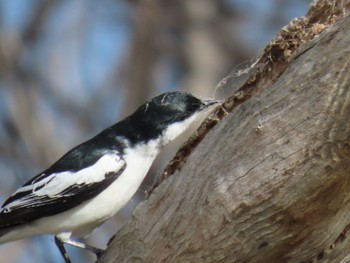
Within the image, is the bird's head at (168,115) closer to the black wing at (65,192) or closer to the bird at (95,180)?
the bird at (95,180)

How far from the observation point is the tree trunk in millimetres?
2854

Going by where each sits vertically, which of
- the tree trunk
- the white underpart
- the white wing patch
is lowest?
the tree trunk

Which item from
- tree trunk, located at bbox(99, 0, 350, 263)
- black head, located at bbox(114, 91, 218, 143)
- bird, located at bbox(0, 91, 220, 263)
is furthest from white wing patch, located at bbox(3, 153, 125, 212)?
tree trunk, located at bbox(99, 0, 350, 263)

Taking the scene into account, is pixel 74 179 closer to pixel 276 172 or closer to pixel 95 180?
pixel 95 180

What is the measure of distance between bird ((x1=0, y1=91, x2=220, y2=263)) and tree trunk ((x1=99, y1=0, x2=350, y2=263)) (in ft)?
1.56

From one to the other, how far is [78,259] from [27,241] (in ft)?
1.40

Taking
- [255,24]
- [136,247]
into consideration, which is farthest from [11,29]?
[136,247]

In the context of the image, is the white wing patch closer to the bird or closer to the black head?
the bird

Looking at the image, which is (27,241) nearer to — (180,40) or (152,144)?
(180,40)

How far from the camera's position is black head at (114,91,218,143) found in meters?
3.82

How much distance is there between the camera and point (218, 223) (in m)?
3.03

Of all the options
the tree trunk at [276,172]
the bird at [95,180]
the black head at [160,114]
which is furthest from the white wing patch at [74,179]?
the tree trunk at [276,172]

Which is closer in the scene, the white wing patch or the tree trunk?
the tree trunk

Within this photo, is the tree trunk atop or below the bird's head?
below
